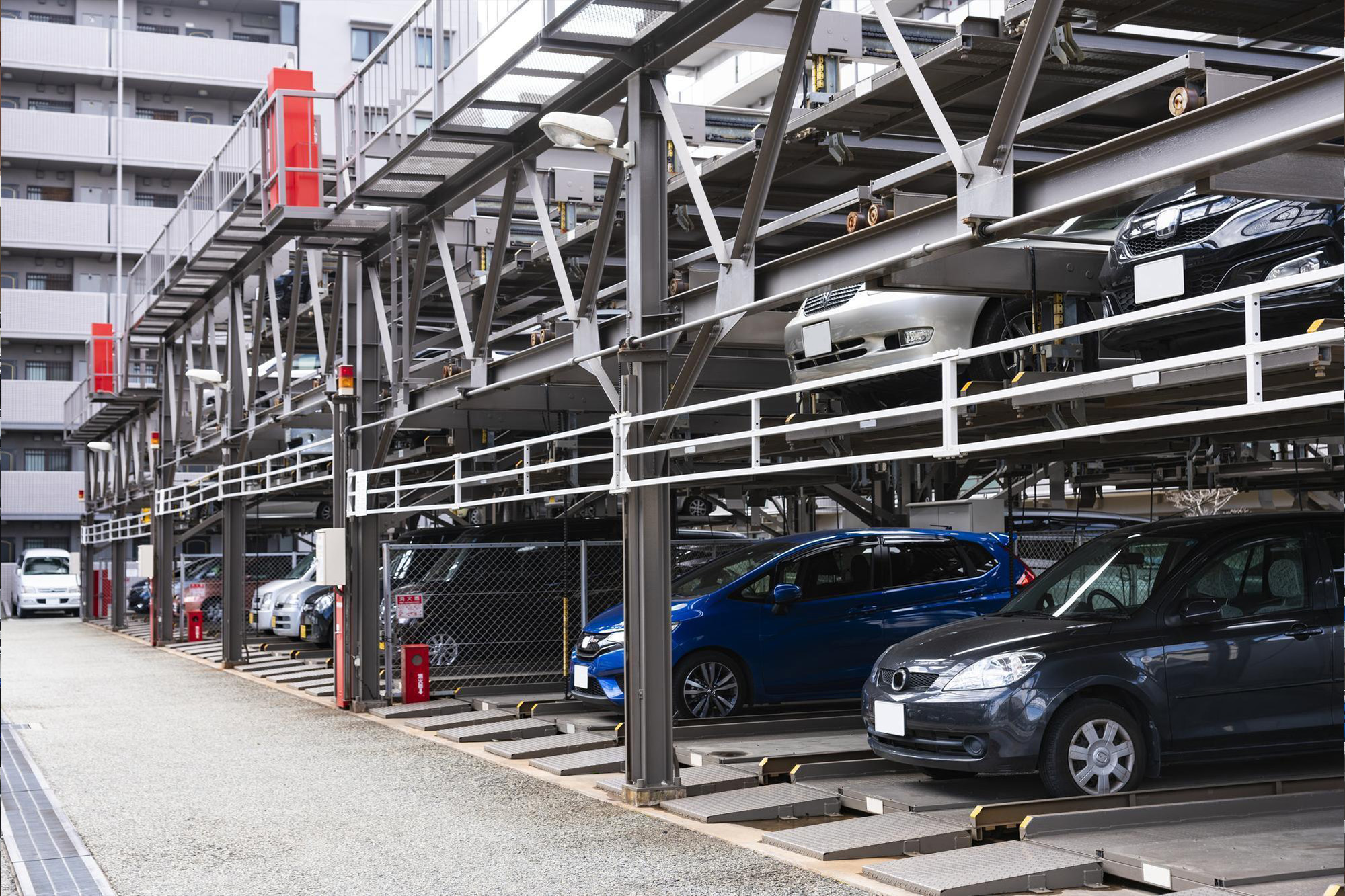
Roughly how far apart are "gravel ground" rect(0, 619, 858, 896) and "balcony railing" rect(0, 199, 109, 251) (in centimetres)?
3411

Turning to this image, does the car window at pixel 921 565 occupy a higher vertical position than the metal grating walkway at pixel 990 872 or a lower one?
higher

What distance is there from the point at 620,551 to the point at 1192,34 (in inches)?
350

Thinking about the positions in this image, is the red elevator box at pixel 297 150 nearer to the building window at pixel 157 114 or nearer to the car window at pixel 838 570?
the car window at pixel 838 570

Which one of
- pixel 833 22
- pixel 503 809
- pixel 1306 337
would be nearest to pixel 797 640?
pixel 503 809

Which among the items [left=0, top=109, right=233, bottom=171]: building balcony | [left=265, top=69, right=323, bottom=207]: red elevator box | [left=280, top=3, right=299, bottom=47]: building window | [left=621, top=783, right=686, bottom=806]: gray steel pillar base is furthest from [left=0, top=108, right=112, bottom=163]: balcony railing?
[left=621, top=783, right=686, bottom=806]: gray steel pillar base

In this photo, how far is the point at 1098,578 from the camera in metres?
8.79

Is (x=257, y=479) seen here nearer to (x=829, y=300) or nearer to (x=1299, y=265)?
(x=829, y=300)

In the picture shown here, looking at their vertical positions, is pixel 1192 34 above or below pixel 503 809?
A: above

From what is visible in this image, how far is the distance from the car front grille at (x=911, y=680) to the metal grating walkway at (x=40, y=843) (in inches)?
177

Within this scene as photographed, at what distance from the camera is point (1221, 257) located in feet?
21.5

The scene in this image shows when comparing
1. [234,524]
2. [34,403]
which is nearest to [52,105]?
[34,403]

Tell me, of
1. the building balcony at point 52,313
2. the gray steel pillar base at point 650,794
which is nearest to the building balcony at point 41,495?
the building balcony at point 52,313

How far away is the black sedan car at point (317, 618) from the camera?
69.0 feet

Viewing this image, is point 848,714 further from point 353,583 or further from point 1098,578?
point 353,583
